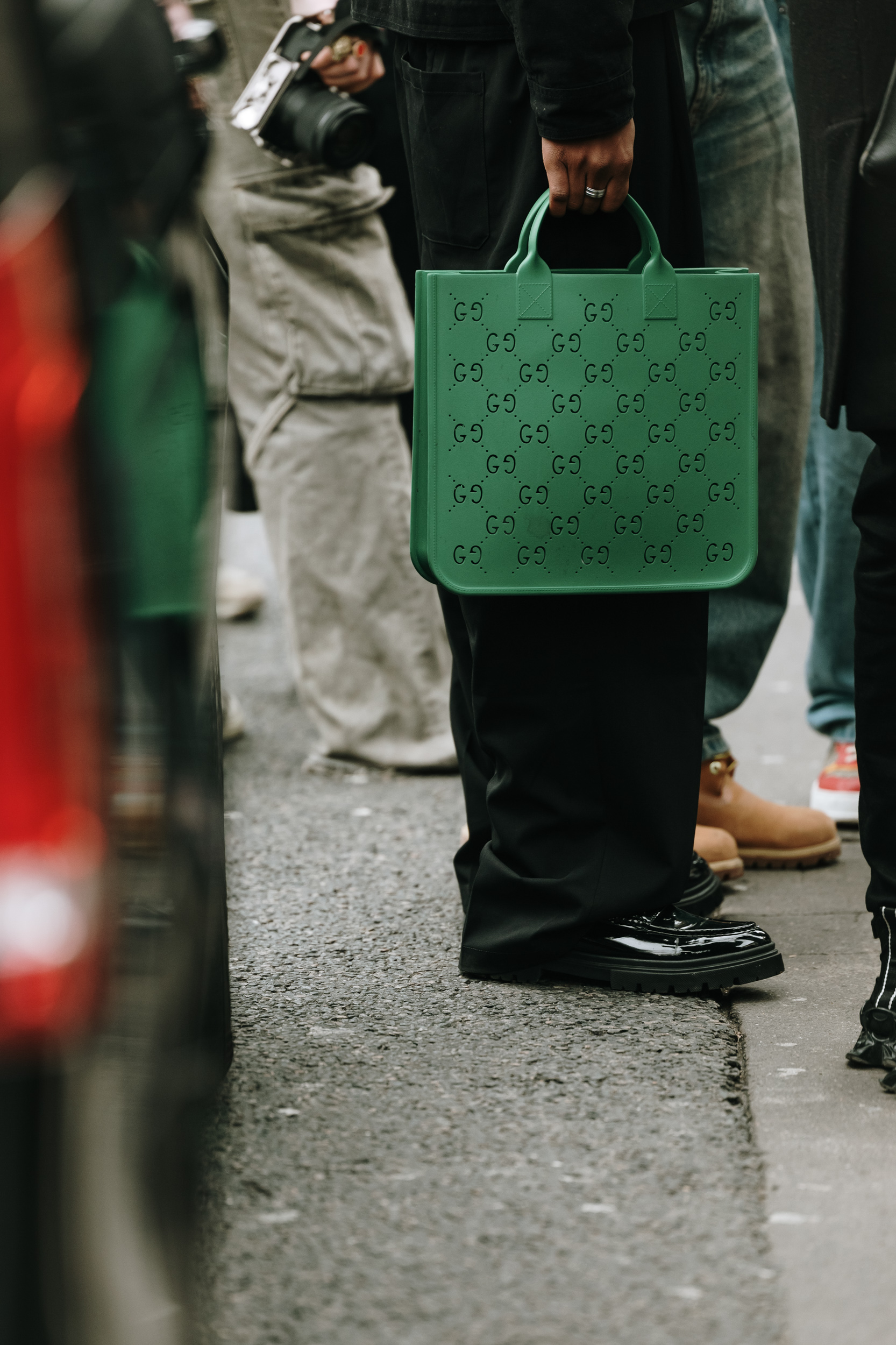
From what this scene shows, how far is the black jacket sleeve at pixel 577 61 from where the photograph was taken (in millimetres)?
1889

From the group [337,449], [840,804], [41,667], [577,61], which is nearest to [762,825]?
[840,804]

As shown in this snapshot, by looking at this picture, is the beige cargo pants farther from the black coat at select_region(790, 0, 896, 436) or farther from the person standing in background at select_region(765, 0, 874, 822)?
the black coat at select_region(790, 0, 896, 436)

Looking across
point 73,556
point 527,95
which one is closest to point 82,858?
point 73,556

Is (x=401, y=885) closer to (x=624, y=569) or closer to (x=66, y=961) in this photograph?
(x=624, y=569)

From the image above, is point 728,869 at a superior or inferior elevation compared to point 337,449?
inferior

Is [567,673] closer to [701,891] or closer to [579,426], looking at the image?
[579,426]

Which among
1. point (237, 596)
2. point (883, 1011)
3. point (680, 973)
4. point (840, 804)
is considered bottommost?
point (237, 596)

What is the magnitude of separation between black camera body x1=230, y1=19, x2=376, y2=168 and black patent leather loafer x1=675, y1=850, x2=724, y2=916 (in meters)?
1.41

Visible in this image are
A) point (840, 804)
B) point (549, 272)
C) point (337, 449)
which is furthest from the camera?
point (337, 449)

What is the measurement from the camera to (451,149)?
211cm

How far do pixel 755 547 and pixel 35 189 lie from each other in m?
1.33

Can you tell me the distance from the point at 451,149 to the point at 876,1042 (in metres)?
1.23

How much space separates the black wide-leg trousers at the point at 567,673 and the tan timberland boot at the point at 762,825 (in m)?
0.57

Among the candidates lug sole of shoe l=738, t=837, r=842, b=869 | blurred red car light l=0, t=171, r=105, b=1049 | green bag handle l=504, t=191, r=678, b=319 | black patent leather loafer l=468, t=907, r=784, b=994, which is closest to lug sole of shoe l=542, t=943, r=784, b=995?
black patent leather loafer l=468, t=907, r=784, b=994
